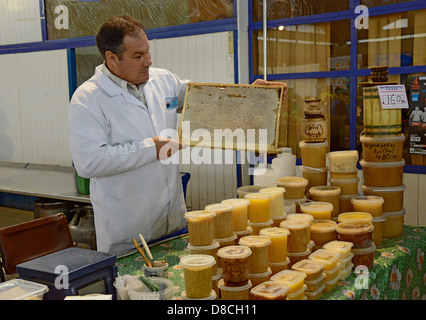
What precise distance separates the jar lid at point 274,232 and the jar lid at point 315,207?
0.45 m

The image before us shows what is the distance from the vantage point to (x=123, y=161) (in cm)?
267

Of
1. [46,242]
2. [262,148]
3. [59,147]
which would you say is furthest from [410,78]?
[59,147]

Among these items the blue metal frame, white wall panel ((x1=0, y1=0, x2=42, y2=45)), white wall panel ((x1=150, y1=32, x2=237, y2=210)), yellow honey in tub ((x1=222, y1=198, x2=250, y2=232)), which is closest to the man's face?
yellow honey in tub ((x1=222, y1=198, x2=250, y2=232))

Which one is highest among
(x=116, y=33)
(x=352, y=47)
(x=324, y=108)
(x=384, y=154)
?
(x=352, y=47)

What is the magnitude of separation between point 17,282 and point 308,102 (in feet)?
6.39

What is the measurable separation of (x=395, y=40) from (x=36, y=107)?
5026 millimetres

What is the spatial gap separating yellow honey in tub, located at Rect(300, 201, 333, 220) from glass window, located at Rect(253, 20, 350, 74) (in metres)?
2.56

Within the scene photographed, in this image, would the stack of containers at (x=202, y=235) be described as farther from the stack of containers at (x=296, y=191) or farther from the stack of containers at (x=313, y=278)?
the stack of containers at (x=296, y=191)

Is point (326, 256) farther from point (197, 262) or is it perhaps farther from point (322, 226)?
point (197, 262)

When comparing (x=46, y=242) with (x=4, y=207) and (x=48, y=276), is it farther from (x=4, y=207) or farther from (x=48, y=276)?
(x=4, y=207)

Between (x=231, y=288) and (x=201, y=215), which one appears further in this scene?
(x=201, y=215)

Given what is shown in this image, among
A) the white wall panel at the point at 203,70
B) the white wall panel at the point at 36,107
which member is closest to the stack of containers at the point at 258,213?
the white wall panel at the point at 203,70

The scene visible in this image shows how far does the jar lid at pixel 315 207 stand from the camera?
252cm

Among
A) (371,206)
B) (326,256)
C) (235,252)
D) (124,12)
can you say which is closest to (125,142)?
(235,252)
